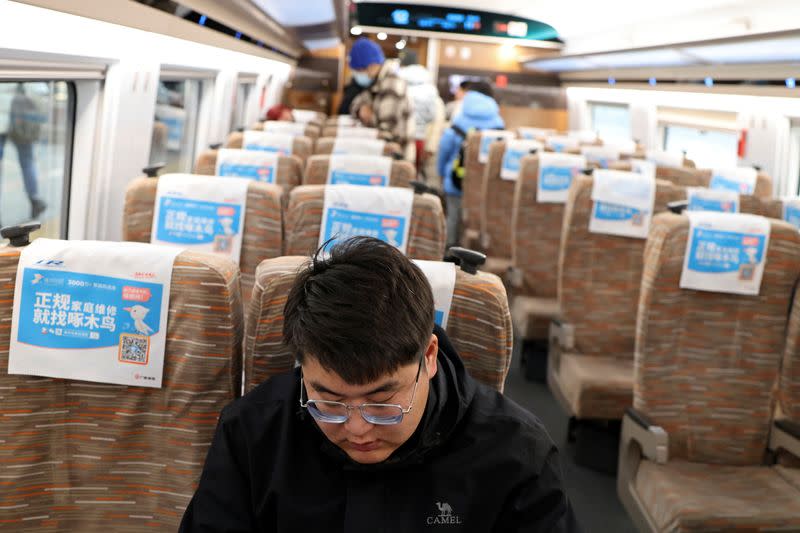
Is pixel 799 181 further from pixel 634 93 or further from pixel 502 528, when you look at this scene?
pixel 502 528

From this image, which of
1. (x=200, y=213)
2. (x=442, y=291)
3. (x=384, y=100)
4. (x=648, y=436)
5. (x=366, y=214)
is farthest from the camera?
(x=384, y=100)

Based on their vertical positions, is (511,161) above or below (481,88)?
below

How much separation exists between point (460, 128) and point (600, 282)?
478 centimetres

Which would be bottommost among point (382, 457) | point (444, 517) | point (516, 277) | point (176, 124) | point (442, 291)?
point (444, 517)

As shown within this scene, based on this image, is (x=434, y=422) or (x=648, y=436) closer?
(x=434, y=422)

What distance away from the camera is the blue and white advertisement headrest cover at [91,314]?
1.89 meters

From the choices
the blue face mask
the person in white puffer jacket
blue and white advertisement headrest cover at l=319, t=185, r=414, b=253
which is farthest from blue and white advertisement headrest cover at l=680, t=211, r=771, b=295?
the person in white puffer jacket

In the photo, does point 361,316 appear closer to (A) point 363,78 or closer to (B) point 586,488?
(B) point 586,488

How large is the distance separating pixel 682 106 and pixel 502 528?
326 inches

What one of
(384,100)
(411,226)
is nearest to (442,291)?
(411,226)

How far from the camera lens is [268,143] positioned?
5.61m

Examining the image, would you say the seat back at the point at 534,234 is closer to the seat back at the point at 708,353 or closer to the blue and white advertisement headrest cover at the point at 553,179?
the blue and white advertisement headrest cover at the point at 553,179

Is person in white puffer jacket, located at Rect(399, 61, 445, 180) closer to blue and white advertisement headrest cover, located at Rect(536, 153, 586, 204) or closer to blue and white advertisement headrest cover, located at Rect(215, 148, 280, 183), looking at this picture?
blue and white advertisement headrest cover, located at Rect(536, 153, 586, 204)

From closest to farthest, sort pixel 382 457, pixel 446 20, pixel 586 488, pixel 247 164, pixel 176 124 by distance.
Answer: pixel 382 457, pixel 586 488, pixel 247 164, pixel 176 124, pixel 446 20
